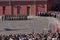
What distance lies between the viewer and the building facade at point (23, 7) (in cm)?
5791

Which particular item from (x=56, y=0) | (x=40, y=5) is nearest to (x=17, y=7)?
(x=40, y=5)

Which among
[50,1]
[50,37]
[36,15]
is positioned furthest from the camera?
[50,1]

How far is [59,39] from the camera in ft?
70.9

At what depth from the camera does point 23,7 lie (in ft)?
192

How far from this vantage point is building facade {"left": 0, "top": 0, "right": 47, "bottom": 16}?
190 feet

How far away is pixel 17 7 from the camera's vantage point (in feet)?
192

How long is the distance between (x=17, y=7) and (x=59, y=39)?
3756 centimetres

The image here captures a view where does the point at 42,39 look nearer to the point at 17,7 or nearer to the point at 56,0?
the point at 17,7

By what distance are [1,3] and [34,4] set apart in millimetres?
6744

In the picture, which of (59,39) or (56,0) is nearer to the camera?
(59,39)

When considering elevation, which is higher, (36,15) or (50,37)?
(50,37)

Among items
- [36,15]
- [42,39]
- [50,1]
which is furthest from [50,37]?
[50,1]

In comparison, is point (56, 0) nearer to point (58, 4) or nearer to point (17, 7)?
point (58, 4)

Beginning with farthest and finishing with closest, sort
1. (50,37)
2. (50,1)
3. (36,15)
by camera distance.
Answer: (50,1) → (36,15) → (50,37)
